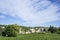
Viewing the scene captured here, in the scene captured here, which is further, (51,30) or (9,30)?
(51,30)

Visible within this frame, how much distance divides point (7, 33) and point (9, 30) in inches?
44.1

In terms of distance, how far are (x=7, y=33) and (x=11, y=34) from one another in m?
1.94

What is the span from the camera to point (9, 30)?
42375 mm

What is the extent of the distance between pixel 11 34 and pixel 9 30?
2371mm

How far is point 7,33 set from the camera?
41.8m

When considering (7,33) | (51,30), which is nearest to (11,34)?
(7,33)

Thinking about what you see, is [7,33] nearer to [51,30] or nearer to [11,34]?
[11,34]

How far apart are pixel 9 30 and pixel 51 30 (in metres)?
42.5

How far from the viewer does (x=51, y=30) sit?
80875 millimetres

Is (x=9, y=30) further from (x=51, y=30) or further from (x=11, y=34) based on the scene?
(x=51, y=30)

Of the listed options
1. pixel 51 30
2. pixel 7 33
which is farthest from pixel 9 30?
pixel 51 30

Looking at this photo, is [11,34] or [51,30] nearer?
[11,34]

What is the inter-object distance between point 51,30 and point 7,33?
43.2 m

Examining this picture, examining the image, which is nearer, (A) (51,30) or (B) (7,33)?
(B) (7,33)
